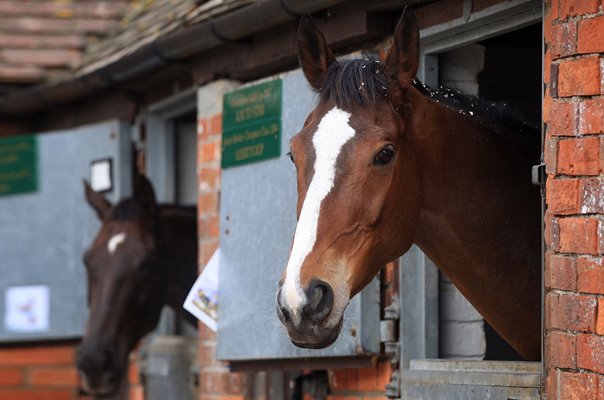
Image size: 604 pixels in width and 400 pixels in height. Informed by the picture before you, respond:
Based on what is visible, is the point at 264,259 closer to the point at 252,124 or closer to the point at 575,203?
the point at 252,124

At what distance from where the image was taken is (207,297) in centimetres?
739

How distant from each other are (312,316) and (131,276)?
4147 millimetres

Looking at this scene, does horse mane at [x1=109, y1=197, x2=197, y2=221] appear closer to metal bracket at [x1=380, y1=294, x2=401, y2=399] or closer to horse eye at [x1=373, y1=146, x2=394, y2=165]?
metal bracket at [x1=380, y1=294, x2=401, y2=399]

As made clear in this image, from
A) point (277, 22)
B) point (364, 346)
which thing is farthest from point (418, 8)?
point (364, 346)

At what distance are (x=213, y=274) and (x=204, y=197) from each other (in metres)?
0.82

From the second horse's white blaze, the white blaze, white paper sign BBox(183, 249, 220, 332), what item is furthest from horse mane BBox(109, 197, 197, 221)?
the second horse's white blaze

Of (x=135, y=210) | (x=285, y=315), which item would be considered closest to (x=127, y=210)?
(x=135, y=210)

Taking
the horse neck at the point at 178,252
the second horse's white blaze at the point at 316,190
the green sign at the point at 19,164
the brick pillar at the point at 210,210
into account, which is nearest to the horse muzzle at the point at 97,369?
the horse neck at the point at 178,252

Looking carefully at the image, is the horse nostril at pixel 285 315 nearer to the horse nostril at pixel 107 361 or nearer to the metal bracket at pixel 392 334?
the metal bracket at pixel 392 334

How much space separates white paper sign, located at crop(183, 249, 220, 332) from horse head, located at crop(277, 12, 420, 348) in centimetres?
240

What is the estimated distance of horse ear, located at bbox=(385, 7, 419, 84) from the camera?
509 cm

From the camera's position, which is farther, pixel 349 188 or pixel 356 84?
pixel 356 84

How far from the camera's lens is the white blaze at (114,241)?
28.1 feet

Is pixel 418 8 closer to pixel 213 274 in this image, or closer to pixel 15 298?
pixel 213 274
